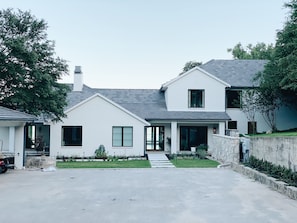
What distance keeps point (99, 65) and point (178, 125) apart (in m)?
10.0

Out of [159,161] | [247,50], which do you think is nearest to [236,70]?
[159,161]

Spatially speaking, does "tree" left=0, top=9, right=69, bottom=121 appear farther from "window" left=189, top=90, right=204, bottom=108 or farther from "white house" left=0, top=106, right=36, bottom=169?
"window" left=189, top=90, right=204, bottom=108

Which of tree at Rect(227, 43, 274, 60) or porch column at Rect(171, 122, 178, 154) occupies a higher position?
tree at Rect(227, 43, 274, 60)

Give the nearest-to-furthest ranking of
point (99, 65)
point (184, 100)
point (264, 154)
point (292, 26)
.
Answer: point (264, 154)
point (292, 26)
point (184, 100)
point (99, 65)

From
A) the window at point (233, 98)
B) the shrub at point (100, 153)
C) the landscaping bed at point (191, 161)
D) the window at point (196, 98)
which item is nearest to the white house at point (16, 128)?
the shrub at point (100, 153)

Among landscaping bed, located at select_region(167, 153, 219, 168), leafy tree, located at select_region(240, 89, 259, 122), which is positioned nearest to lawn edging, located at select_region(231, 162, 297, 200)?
landscaping bed, located at select_region(167, 153, 219, 168)

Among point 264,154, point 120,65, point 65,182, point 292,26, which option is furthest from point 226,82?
point 65,182

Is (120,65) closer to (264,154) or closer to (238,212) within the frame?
(264,154)

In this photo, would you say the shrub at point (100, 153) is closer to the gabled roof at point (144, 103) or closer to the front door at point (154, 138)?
the gabled roof at point (144, 103)

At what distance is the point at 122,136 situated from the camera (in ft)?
89.2

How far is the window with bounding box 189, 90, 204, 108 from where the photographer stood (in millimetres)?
30281

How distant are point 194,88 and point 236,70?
5928 millimetres

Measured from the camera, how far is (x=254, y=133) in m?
30.7

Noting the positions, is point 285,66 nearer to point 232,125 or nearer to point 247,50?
point 232,125
